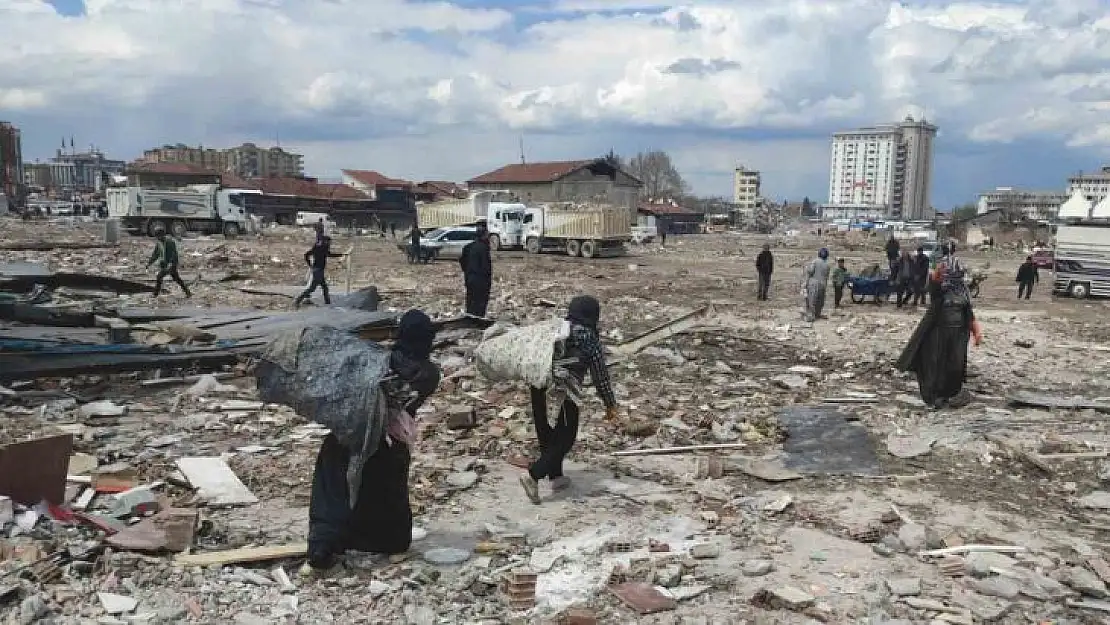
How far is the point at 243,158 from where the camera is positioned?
105438mm

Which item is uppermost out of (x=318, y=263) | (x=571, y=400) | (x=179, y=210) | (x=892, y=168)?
(x=892, y=168)

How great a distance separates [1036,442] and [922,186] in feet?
516

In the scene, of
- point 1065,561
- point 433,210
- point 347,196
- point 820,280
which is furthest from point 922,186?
point 1065,561

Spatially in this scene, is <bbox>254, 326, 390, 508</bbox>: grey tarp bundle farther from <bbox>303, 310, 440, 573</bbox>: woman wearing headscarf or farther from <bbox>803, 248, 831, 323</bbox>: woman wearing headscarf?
<bbox>803, 248, 831, 323</bbox>: woman wearing headscarf

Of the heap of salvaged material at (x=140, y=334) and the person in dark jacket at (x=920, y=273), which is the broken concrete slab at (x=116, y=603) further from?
the person in dark jacket at (x=920, y=273)

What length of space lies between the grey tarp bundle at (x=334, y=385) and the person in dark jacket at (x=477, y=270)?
7043 mm

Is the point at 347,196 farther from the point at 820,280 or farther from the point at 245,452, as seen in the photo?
the point at 245,452

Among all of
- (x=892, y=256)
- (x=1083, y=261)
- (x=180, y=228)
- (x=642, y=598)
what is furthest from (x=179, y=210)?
(x=642, y=598)

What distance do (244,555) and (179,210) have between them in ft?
111

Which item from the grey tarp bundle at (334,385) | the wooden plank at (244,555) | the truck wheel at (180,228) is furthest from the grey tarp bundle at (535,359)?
the truck wheel at (180,228)

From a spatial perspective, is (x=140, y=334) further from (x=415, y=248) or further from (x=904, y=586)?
(x=415, y=248)

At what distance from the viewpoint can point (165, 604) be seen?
362 cm

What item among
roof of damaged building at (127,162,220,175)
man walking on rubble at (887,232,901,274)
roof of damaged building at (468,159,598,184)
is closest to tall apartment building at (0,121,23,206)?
roof of damaged building at (127,162,220,175)

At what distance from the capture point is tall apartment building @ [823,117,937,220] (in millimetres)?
144250
